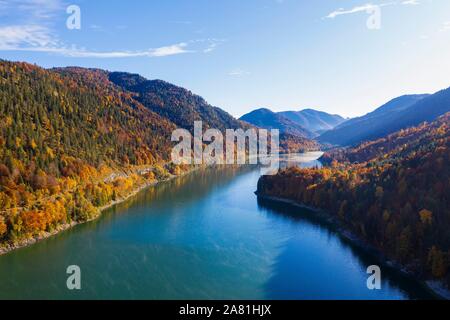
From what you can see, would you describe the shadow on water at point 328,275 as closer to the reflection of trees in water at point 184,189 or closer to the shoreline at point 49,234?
the shoreline at point 49,234

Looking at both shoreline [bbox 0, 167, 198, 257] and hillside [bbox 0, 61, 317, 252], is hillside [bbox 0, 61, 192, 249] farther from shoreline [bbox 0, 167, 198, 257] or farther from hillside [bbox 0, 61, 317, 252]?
shoreline [bbox 0, 167, 198, 257]

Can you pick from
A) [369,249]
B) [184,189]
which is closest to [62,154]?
[184,189]

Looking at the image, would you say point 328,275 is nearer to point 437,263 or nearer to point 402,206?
point 437,263

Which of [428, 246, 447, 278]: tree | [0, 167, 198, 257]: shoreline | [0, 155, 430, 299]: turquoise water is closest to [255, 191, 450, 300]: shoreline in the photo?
[428, 246, 447, 278]: tree
